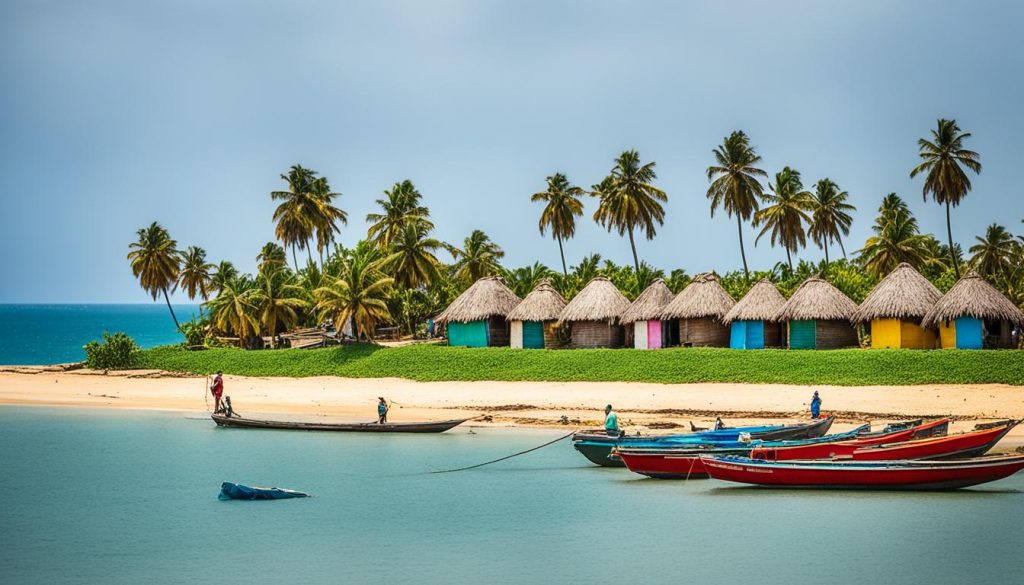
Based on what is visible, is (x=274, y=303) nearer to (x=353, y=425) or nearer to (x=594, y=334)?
(x=594, y=334)

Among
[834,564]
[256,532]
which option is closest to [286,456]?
[256,532]

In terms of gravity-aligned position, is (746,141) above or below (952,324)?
above

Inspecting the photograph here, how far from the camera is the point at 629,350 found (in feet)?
147

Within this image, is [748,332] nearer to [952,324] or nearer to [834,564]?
[952,324]

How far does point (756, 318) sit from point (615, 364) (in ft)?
22.9

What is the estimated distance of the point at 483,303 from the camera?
167ft

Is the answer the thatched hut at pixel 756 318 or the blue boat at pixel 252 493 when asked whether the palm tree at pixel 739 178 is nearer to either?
the thatched hut at pixel 756 318

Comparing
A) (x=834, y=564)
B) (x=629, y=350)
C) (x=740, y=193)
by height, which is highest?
(x=740, y=193)

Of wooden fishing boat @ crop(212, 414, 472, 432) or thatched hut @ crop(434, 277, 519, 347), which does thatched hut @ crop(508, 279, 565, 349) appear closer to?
thatched hut @ crop(434, 277, 519, 347)

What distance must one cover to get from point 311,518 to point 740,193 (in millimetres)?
39497

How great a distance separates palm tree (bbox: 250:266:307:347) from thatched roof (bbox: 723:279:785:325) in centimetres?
2300

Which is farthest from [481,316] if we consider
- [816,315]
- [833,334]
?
[833,334]

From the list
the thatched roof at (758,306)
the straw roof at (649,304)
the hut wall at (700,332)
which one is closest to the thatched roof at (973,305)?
the thatched roof at (758,306)

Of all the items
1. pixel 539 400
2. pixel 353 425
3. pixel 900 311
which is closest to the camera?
pixel 353 425
